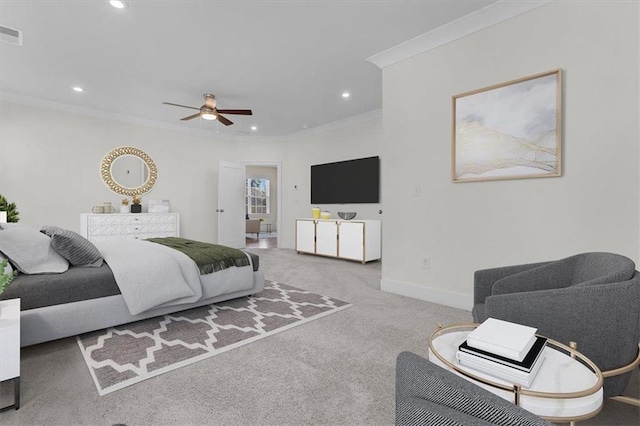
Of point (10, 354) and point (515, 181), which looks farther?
point (515, 181)

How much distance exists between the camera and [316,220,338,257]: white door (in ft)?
18.6

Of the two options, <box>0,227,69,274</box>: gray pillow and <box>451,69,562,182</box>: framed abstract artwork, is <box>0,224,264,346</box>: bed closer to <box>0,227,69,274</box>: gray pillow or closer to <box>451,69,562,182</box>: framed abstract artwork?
<box>0,227,69,274</box>: gray pillow

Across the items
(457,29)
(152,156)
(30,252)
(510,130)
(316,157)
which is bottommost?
(30,252)

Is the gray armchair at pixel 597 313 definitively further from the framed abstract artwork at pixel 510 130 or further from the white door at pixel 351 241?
the white door at pixel 351 241

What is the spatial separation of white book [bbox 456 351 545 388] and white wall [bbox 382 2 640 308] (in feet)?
5.95

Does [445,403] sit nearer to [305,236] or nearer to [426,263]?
[426,263]

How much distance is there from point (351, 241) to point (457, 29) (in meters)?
3.42

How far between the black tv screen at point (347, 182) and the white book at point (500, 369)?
4.59 metres

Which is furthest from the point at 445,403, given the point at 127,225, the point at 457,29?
the point at 127,225

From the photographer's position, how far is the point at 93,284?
2.27m

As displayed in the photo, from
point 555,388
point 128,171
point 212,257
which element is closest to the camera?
point 555,388

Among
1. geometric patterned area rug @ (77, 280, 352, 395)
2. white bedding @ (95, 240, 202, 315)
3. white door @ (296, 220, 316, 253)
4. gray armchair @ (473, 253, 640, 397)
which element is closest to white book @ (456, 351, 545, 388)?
gray armchair @ (473, 253, 640, 397)

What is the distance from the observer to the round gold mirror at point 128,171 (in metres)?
5.51

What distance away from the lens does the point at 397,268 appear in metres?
3.52
